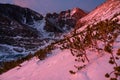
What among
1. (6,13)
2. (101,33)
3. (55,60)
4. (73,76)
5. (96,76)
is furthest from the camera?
(6,13)

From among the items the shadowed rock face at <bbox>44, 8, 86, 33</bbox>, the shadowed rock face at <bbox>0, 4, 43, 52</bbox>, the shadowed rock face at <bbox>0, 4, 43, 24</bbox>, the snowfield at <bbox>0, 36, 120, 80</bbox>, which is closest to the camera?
the snowfield at <bbox>0, 36, 120, 80</bbox>

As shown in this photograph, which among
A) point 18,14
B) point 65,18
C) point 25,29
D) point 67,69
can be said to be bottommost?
point 67,69

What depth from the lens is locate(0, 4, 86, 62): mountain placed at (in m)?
77.7

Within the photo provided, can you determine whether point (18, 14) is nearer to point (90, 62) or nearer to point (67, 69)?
point (67, 69)

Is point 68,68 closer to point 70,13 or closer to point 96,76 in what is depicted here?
point 96,76

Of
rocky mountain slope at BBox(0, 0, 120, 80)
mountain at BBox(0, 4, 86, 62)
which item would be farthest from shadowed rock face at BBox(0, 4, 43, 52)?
rocky mountain slope at BBox(0, 0, 120, 80)

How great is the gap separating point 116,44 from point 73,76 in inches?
50.4

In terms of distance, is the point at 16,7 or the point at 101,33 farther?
the point at 16,7

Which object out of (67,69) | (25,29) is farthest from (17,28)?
(67,69)

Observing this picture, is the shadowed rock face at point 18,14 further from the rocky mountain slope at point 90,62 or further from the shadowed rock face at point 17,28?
the rocky mountain slope at point 90,62

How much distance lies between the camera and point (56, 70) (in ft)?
23.7

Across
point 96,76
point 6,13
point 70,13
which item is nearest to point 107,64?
point 96,76

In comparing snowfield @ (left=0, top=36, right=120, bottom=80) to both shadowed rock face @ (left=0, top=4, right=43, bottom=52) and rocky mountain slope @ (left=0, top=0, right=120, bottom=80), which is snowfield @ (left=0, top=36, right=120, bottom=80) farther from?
shadowed rock face @ (left=0, top=4, right=43, bottom=52)

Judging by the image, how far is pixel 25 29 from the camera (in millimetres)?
114375
